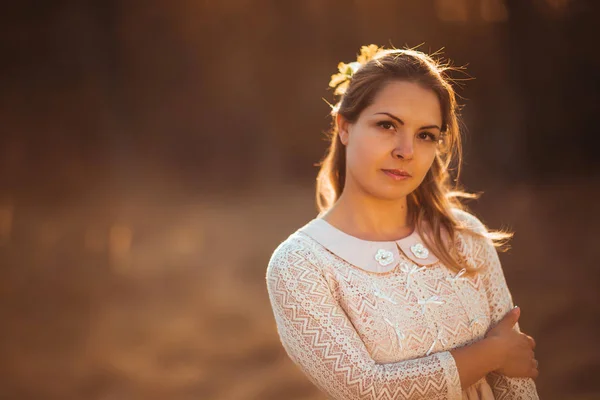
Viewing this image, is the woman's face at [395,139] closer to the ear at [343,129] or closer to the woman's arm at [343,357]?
the ear at [343,129]

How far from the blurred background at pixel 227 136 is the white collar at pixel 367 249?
342 cm

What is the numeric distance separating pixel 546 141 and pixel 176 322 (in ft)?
11.3

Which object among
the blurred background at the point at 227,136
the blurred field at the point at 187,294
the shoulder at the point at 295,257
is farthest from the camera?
the blurred background at the point at 227,136

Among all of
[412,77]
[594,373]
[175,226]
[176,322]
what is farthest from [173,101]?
[412,77]

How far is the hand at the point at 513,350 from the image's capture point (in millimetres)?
1648

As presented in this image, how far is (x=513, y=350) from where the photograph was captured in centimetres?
166

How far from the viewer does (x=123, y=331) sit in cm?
486

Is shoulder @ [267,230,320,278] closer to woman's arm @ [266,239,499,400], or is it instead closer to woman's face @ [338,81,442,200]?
woman's arm @ [266,239,499,400]

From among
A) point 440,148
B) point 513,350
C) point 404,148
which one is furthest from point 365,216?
point 513,350

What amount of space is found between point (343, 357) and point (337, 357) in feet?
0.04

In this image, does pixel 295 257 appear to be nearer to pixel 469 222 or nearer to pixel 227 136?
pixel 469 222

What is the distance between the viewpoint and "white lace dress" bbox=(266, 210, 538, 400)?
1.53 metres

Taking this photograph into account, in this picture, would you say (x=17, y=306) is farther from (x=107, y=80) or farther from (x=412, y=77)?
(x=412, y=77)

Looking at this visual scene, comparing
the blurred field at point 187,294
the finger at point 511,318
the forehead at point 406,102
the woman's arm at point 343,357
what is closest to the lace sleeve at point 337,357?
the woman's arm at point 343,357
